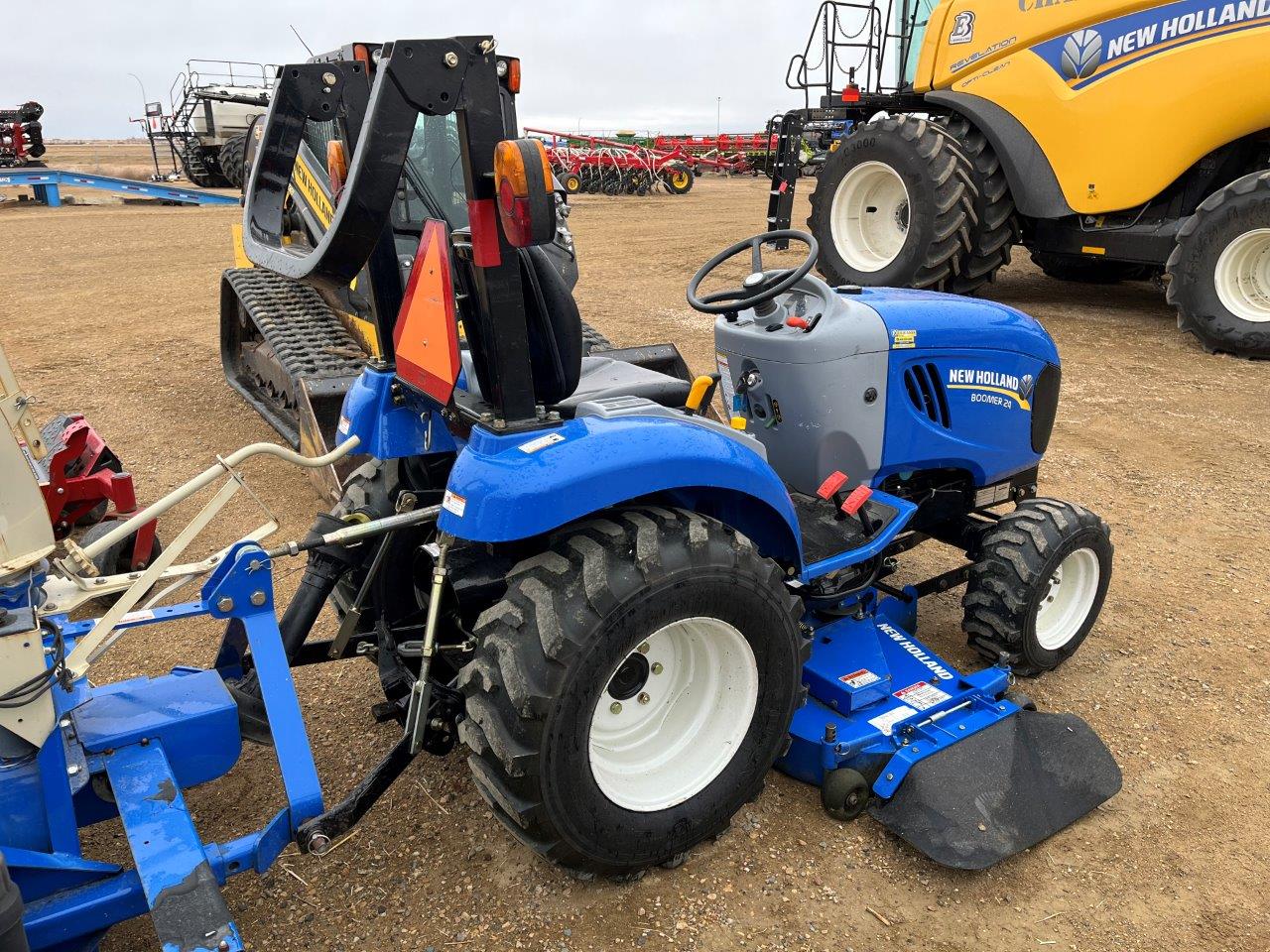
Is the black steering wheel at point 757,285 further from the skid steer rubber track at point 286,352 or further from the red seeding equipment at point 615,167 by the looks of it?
the red seeding equipment at point 615,167

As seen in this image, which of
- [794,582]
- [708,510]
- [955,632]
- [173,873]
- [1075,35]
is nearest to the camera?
[173,873]

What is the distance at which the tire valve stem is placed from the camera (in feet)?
6.72

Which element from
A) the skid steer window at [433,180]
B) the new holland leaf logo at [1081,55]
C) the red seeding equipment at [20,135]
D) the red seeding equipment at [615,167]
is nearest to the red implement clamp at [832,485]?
the skid steer window at [433,180]

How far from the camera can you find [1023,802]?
8.13 ft

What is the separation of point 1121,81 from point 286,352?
577 cm

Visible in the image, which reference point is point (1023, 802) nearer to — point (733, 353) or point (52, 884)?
point (733, 353)

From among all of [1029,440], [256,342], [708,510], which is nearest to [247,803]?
[708,510]

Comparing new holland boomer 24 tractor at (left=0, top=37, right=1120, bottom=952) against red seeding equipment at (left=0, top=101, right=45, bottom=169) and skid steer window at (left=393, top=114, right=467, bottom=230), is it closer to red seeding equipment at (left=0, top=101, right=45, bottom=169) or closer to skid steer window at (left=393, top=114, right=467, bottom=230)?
skid steer window at (left=393, top=114, right=467, bottom=230)

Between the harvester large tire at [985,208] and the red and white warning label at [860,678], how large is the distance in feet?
17.9

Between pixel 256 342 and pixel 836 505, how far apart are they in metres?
4.52

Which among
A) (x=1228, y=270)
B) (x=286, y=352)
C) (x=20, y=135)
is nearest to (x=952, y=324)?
(x=286, y=352)

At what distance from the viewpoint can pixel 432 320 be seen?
215cm

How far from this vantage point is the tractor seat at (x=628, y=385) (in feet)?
8.45

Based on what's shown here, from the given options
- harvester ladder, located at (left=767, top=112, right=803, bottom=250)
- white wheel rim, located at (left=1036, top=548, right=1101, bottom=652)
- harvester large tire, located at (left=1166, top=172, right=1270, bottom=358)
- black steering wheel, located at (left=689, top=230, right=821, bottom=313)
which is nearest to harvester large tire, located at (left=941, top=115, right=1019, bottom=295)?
harvester large tire, located at (left=1166, top=172, right=1270, bottom=358)
